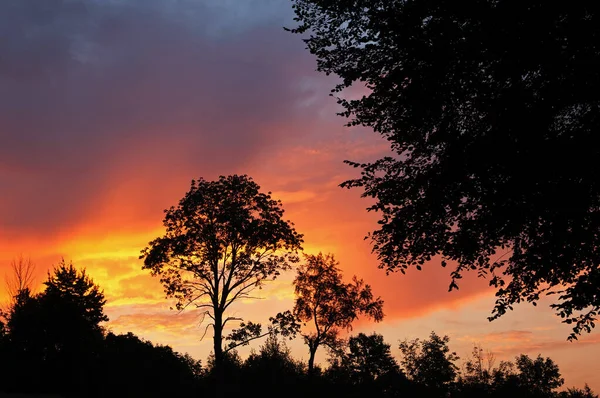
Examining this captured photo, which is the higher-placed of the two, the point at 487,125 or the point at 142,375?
the point at 487,125

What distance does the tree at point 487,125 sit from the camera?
14.7 metres

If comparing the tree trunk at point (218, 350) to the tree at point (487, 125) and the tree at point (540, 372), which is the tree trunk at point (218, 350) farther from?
the tree at point (540, 372)

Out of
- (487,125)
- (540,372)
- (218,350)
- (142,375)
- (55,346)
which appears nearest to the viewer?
(487,125)

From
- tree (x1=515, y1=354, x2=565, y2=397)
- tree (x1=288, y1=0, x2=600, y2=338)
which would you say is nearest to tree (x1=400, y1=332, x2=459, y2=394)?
tree (x1=515, y1=354, x2=565, y2=397)

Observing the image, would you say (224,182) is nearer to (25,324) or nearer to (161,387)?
(161,387)

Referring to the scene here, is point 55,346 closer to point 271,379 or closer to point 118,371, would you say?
point 118,371

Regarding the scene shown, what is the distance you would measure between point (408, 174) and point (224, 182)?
24.2 meters

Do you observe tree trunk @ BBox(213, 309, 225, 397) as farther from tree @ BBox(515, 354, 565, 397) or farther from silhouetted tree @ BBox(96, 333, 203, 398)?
tree @ BBox(515, 354, 565, 397)

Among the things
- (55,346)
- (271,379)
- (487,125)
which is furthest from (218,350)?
(487,125)

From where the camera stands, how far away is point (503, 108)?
49.5 feet

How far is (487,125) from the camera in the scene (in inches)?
636

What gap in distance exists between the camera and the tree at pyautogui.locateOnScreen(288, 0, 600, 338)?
14.7 metres

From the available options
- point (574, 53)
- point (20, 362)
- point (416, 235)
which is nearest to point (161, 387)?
point (20, 362)

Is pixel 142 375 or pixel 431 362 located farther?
pixel 431 362
